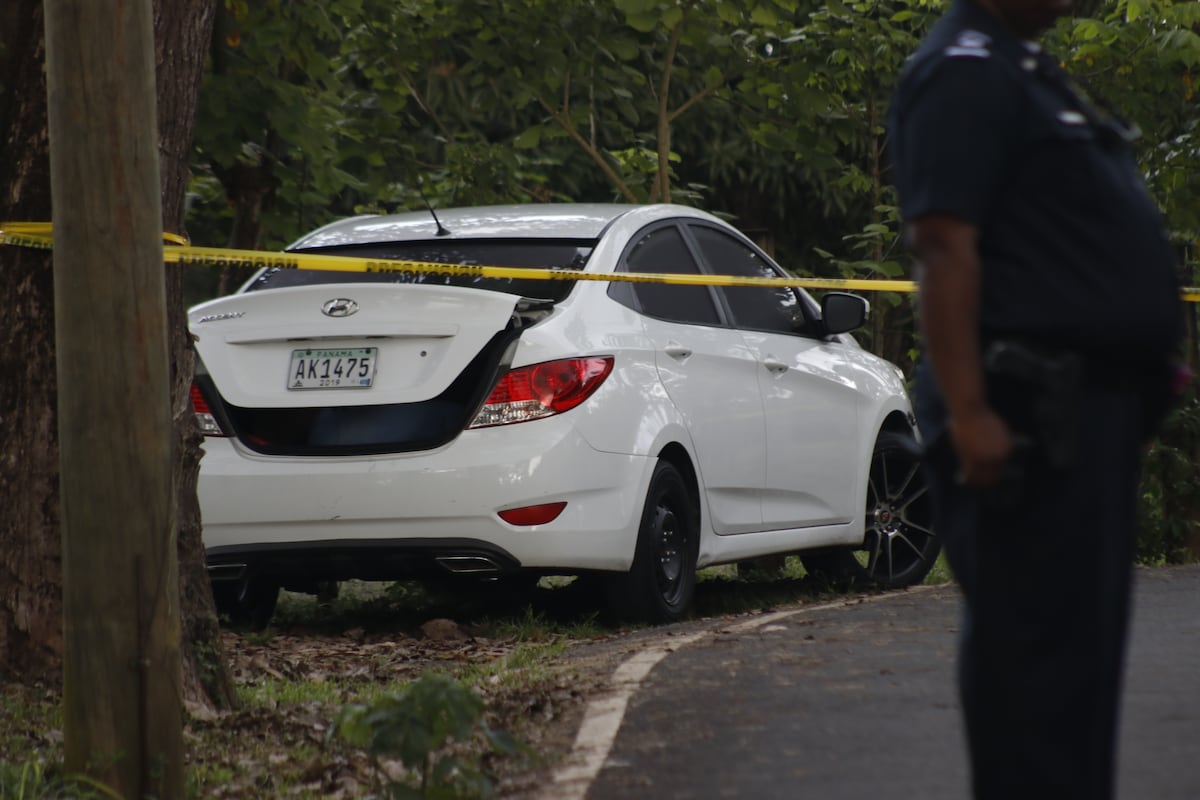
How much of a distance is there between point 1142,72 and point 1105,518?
26.6 feet

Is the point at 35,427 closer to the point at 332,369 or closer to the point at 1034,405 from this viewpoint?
the point at 332,369

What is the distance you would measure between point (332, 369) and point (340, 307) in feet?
0.75

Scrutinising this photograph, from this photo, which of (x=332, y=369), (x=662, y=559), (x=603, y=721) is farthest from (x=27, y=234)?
(x=662, y=559)

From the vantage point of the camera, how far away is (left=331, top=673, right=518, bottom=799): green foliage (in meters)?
3.95

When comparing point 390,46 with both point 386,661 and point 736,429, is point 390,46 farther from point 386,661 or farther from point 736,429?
point 386,661

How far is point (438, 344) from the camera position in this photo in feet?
21.4

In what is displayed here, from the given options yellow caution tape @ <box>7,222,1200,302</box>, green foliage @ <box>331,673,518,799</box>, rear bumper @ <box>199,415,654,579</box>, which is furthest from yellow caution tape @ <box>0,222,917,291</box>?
green foliage @ <box>331,673,518,799</box>

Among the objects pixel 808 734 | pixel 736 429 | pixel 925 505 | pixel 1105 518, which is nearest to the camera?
pixel 1105 518

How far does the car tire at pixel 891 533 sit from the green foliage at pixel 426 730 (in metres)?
4.71

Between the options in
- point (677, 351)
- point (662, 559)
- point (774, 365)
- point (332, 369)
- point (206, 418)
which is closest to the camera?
point (332, 369)

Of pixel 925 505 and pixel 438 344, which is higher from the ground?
pixel 438 344

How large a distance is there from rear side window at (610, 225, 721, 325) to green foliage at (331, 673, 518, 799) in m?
3.15

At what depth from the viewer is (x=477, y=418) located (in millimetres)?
6477

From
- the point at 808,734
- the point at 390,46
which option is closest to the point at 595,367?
the point at 808,734
